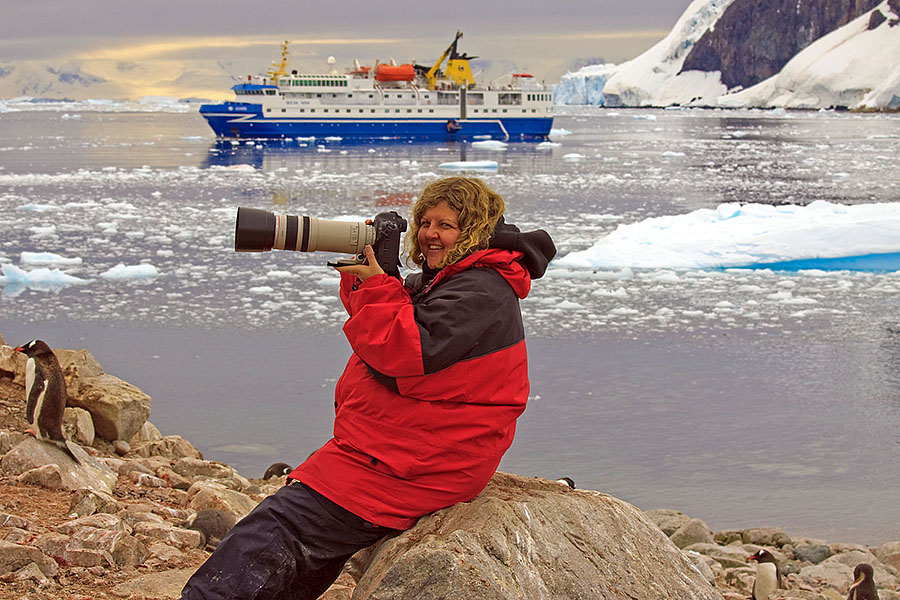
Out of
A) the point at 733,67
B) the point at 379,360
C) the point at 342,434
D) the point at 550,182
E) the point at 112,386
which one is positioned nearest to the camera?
the point at 379,360

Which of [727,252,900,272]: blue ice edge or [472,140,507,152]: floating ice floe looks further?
[472,140,507,152]: floating ice floe

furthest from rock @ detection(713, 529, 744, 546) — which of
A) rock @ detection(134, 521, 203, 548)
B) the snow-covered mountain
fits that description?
the snow-covered mountain

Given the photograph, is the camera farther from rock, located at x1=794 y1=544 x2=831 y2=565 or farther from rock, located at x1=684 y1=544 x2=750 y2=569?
rock, located at x1=794 y1=544 x2=831 y2=565

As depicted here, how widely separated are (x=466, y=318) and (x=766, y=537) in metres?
2.58

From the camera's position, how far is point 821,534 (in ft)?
13.1

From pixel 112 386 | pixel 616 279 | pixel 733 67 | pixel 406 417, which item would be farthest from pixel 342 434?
pixel 733 67

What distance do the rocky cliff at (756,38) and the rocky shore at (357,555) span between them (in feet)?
332

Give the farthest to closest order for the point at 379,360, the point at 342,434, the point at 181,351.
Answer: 1. the point at 181,351
2. the point at 342,434
3. the point at 379,360

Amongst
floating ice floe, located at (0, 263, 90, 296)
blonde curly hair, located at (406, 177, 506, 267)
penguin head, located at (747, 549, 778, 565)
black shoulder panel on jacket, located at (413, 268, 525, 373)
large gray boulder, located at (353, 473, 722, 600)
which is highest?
blonde curly hair, located at (406, 177, 506, 267)

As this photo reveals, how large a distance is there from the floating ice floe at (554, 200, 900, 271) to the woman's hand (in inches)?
280

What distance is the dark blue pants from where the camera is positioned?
1.85 m

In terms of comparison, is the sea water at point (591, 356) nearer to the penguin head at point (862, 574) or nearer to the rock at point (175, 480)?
the rock at point (175, 480)

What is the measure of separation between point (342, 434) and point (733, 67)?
104044 millimetres

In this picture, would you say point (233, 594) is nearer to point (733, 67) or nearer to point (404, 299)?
point (404, 299)
